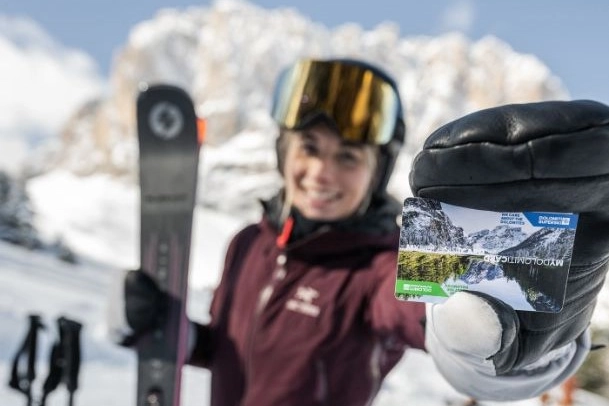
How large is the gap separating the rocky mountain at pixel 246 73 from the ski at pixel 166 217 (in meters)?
54.8

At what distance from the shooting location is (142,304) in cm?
175

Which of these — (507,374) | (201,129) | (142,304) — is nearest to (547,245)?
(507,374)

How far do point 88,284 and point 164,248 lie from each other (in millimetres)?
6268

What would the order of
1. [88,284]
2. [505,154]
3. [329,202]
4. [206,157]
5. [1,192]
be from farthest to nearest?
[206,157], [1,192], [88,284], [329,202], [505,154]

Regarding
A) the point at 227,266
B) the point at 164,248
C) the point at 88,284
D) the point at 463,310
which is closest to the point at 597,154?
the point at 463,310

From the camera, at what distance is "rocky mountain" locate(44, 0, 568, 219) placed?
6412cm

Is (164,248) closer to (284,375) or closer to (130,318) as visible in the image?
(130,318)

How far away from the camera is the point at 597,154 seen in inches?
27.9

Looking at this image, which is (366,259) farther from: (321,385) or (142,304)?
(142,304)

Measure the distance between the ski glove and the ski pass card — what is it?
0.06 ft

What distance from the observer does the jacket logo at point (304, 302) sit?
1.52 metres

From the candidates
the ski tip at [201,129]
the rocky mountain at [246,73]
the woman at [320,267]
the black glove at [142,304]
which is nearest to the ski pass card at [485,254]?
the woman at [320,267]

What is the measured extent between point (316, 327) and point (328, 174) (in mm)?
464

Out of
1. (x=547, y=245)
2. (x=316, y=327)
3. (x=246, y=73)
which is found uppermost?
(x=246, y=73)
